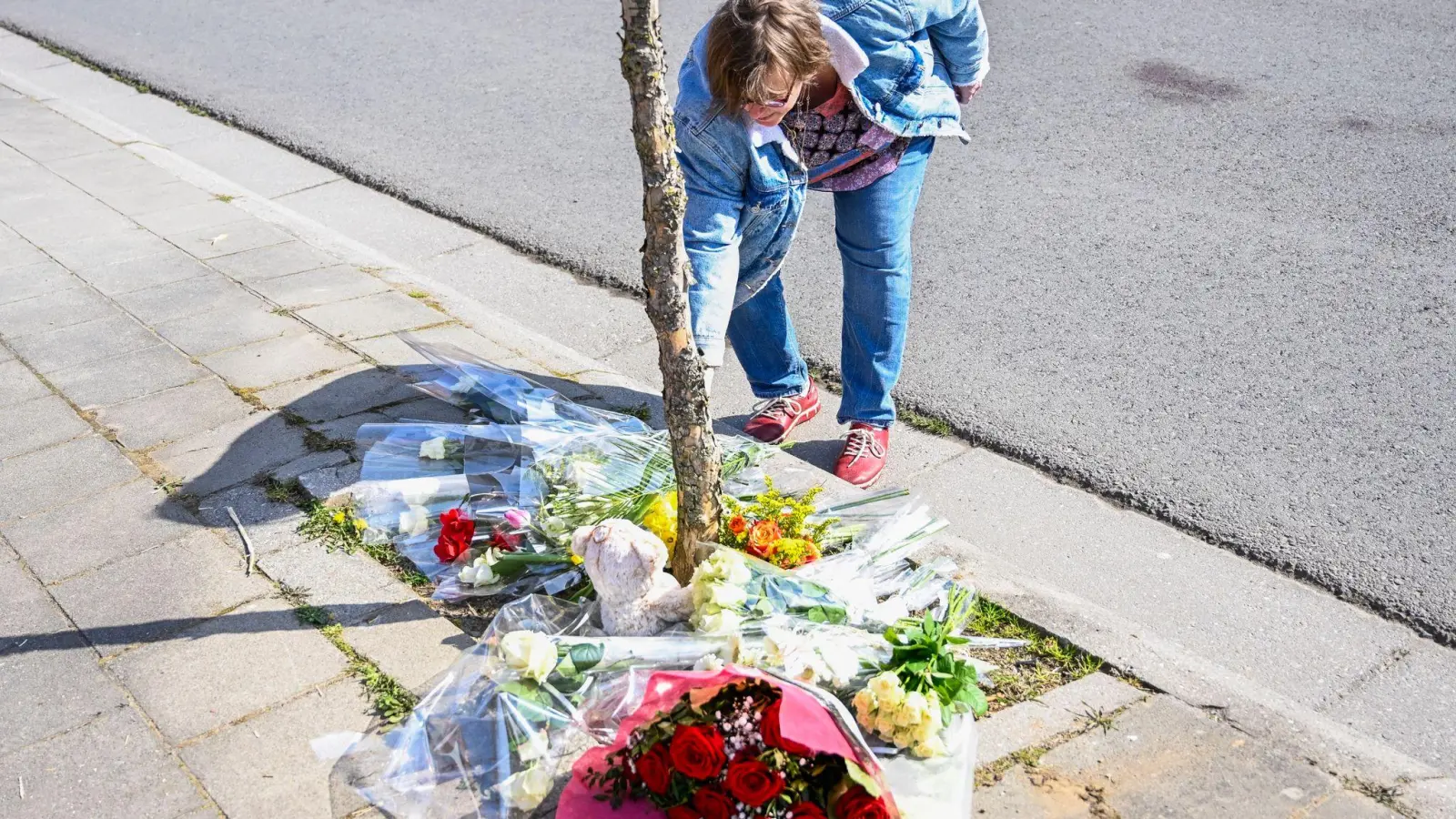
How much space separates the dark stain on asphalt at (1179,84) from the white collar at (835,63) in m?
3.89

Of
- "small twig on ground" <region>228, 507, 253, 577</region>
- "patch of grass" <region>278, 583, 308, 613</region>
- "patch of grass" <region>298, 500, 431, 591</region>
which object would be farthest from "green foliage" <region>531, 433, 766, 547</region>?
"small twig on ground" <region>228, 507, 253, 577</region>

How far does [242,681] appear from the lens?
8.58ft

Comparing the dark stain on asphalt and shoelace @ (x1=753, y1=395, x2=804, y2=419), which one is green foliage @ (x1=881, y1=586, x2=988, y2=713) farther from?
the dark stain on asphalt

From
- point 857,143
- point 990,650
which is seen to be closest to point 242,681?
point 990,650

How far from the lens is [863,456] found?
11.8 ft

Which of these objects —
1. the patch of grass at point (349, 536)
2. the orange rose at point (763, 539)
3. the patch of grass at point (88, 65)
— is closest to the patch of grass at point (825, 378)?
the orange rose at point (763, 539)

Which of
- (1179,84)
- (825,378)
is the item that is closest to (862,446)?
(825,378)

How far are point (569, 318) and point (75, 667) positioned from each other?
235cm

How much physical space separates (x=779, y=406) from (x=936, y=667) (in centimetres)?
159

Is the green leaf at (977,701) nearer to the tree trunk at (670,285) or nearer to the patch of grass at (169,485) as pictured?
the tree trunk at (670,285)

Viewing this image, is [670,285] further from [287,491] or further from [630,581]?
[287,491]

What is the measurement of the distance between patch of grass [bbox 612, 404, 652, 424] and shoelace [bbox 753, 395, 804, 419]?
33 cm

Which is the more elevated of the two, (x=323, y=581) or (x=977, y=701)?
(x=977, y=701)

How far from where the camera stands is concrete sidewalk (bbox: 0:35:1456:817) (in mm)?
2357
